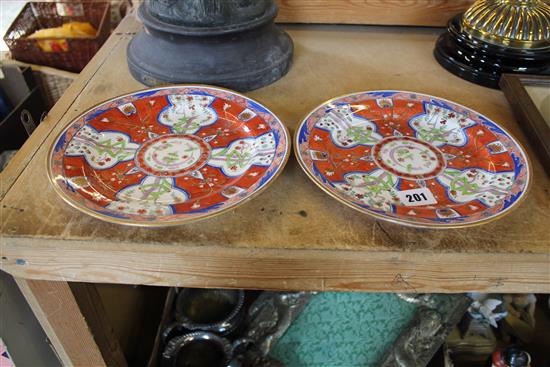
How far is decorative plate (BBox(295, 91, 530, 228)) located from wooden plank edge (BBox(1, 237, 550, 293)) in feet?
0.21

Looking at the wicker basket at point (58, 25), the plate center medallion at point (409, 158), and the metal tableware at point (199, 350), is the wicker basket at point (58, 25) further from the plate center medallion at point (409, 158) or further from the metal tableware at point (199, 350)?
the plate center medallion at point (409, 158)

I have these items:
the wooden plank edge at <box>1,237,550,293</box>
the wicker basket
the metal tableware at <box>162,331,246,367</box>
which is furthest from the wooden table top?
the wicker basket

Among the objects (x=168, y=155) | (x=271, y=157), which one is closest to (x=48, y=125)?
(x=168, y=155)

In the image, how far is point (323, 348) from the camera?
1.01 metres

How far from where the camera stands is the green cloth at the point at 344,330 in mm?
940

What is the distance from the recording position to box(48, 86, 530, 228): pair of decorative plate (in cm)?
58

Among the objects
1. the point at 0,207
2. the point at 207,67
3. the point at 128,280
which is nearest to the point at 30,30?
the point at 207,67

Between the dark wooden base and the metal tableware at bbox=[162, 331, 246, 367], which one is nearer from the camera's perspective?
the dark wooden base

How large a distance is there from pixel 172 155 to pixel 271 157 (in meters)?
0.15

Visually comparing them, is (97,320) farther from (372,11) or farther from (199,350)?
(372,11)

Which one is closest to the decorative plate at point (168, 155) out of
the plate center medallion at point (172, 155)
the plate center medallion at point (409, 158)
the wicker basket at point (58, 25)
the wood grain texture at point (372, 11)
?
the plate center medallion at point (172, 155)

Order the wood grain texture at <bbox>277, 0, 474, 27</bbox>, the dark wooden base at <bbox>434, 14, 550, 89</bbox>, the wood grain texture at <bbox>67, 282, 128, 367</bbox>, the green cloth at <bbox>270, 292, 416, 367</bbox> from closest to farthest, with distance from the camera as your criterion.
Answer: the wood grain texture at <bbox>67, 282, 128, 367</bbox> → the dark wooden base at <bbox>434, 14, 550, 89</bbox> → the green cloth at <bbox>270, 292, 416, 367</bbox> → the wood grain texture at <bbox>277, 0, 474, 27</bbox>

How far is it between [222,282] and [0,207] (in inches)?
11.7

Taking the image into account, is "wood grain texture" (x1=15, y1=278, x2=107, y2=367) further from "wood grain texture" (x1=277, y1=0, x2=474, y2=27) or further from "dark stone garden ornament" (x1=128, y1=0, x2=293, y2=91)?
"wood grain texture" (x1=277, y1=0, x2=474, y2=27)
